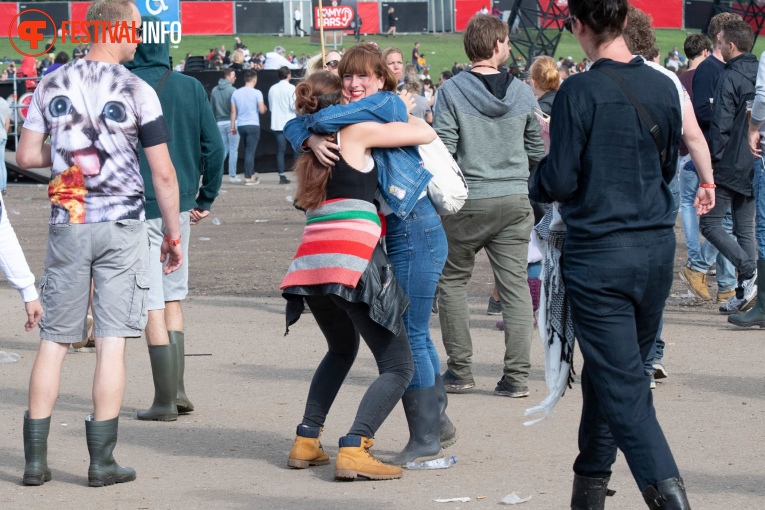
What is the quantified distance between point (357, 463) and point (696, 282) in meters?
5.25

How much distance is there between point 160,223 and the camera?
5.98 metres

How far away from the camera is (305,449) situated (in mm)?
5078

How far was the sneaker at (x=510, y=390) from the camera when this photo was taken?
21.1 ft

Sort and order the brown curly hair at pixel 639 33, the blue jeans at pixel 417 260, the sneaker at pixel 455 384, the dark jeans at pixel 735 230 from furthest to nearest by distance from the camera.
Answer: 1. the dark jeans at pixel 735 230
2. the sneaker at pixel 455 384
3. the brown curly hair at pixel 639 33
4. the blue jeans at pixel 417 260

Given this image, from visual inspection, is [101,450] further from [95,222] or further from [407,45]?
[407,45]

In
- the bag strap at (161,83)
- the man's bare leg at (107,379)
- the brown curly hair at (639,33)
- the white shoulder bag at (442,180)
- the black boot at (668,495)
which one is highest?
the brown curly hair at (639,33)

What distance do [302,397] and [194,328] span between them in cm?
248

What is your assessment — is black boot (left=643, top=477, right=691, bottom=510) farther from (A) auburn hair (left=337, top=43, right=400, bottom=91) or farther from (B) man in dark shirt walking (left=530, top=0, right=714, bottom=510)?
(A) auburn hair (left=337, top=43, right=400, bottom=91)

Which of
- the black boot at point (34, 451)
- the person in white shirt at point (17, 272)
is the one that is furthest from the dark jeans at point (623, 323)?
the person in white shirt at point (17, 272)

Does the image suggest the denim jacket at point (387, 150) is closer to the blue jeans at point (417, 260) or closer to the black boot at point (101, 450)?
the blue jeans at point (417, 260)

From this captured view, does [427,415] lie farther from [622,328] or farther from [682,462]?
[622,328]

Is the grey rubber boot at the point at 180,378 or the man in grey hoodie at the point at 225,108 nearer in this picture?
the grey rubber boot at the point at 180,378

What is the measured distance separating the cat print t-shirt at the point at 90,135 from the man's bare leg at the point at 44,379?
21.2 inches

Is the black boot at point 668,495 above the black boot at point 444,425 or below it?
above
